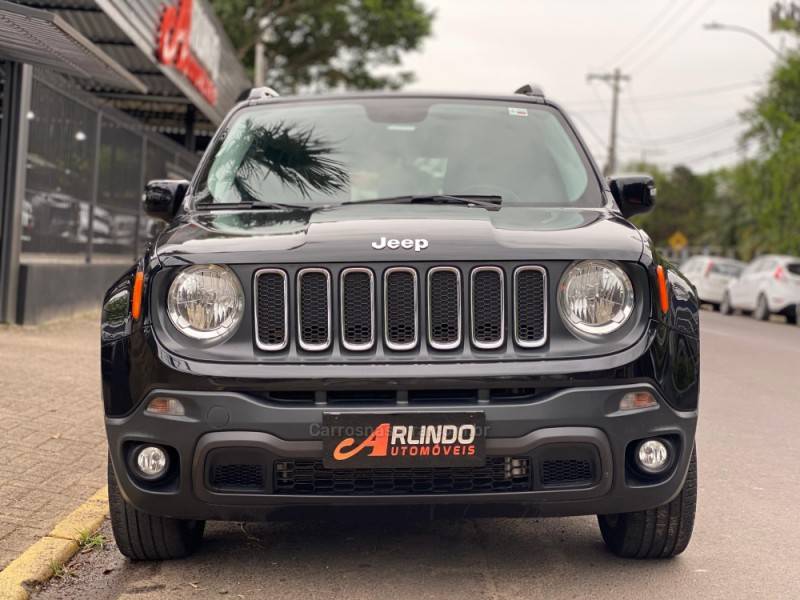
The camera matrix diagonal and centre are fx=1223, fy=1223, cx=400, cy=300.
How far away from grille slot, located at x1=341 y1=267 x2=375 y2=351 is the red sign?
14537mm

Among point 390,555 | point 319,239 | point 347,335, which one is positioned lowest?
point 390,555

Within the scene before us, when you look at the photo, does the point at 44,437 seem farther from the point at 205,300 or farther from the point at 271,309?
the point at 271,309

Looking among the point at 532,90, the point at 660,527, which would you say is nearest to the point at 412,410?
the point at 660,527

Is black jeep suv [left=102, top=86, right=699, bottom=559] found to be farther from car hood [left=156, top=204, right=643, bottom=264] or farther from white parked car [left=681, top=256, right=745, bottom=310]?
white parked car [left=681, top=256, right=745, bottom=310]

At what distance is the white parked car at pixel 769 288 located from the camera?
86.0 ft

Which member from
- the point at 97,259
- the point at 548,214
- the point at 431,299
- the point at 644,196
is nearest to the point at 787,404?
the point at 644,196

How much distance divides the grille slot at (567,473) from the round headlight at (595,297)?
0.44 metres

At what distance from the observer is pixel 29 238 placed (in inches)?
490

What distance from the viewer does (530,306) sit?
4137mm

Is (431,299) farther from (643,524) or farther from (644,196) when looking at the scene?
(644,196)

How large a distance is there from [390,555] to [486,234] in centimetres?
138

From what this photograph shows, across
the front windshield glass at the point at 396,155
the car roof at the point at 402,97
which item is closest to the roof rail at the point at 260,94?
the car roof at the point at 402,97

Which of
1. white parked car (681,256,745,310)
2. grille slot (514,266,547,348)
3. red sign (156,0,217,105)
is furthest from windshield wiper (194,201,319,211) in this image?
white parked car (681,256,745,310)

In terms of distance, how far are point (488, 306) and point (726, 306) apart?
27.4 metres
